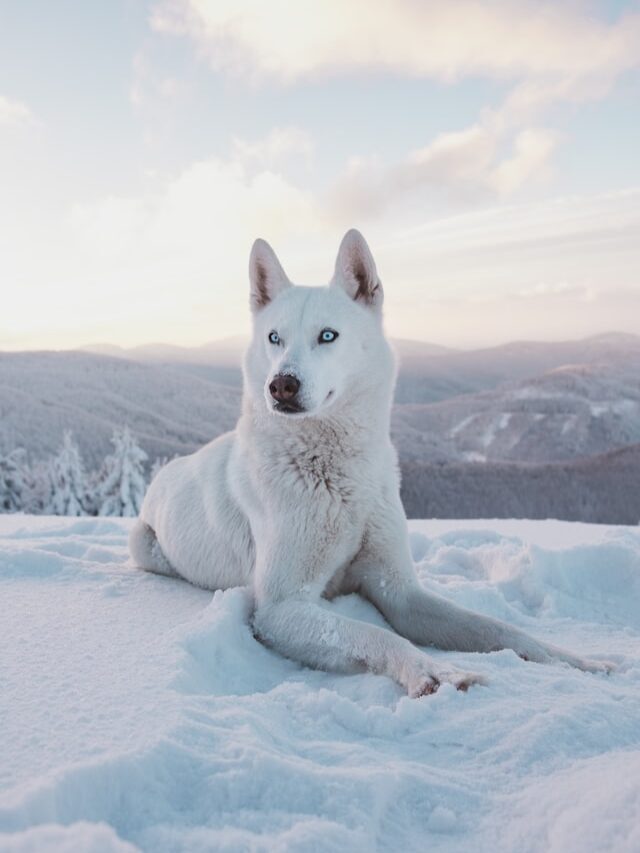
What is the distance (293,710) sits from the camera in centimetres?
232

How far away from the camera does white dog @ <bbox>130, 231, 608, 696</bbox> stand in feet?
10.5

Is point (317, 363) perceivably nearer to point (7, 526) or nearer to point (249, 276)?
point (249, 276)

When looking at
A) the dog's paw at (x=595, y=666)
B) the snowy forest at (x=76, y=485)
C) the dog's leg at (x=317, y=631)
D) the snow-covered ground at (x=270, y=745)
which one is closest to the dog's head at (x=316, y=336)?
the dog's leg at (x=317, y=631)

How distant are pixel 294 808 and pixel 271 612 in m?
1.66

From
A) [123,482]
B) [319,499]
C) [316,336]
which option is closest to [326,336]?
[316,336]

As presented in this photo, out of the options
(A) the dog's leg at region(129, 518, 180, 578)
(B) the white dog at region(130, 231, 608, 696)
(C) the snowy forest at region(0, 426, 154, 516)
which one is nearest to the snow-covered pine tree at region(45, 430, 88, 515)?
(C) the snowy forest at region(0, 426, 154, 516)

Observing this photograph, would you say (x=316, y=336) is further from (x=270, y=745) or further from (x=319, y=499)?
(x=270, y=745)

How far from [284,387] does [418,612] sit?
1.42 m

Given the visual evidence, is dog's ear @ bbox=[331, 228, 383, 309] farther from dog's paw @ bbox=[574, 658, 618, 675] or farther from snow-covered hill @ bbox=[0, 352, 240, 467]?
snow-covered hill @ bbox=[0, 352, 240, 467]

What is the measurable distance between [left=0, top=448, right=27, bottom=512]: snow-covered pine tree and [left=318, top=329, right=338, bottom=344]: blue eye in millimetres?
23530

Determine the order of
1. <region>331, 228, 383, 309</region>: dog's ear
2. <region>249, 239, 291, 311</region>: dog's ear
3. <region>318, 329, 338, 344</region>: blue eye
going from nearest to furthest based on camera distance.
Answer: <region>318, 329, 338, 344</region>: blue eye → <region>331, 228, 383, 309</region>: dog's ear → <region>249, 239, 291, 311</region>: dog's ear

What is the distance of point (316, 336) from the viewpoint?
12.1 feet

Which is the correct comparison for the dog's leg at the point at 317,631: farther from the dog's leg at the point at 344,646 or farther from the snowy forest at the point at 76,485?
the snowy forest at the point at 76,485

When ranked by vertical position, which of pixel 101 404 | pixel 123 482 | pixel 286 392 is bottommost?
pixel 123 482
